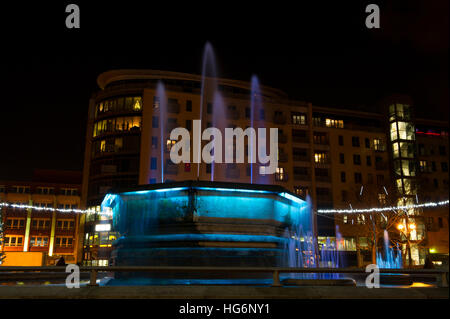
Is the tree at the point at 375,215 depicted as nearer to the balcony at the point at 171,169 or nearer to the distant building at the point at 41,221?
the balcony at the point at 171,169

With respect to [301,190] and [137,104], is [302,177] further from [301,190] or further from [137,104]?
[137,104]

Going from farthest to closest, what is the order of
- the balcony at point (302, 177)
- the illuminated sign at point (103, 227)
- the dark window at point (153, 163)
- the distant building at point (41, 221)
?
the distant building at point (41, 221) → the balcony at point (302, 177) → the dark window at point (153, 163) → the illuminated sign at point (103, 227)

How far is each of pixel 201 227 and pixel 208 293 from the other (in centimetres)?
506

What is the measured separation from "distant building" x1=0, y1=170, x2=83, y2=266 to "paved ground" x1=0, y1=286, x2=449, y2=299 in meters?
61.6

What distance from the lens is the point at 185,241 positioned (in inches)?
564

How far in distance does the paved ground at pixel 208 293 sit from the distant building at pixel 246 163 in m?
43.7

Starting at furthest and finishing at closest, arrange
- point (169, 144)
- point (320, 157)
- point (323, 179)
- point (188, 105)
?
1. point (320, 157)
2. point (323, 179)
3. point (188, 105)
4. point (169, 144)

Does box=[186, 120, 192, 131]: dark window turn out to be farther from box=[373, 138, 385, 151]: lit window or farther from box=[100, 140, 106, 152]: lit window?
box=[373, 138, 385, 151]: lit window

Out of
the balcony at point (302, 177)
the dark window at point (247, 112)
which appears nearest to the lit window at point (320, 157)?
the balcony at point (302, 177)

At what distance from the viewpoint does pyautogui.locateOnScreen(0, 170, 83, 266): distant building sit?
68125 millimetres

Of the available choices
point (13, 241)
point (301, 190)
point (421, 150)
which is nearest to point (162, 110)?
point (301, 190)

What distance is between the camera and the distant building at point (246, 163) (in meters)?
57.1

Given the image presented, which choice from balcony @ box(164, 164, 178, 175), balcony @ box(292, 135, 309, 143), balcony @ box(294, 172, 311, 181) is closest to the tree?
balcony @ box(294, 172, 311, 181)

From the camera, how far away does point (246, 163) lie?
2334 inches
